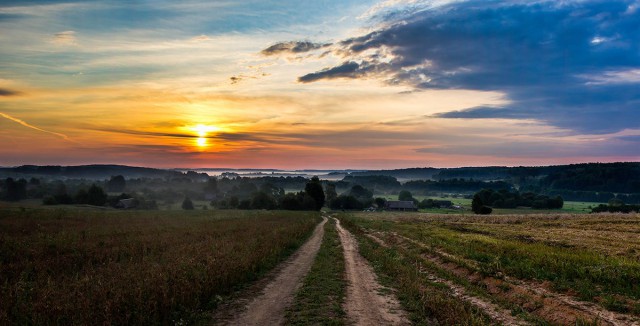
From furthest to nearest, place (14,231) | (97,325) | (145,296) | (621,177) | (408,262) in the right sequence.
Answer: (621,177)
(14,231)
(408,262)
(145,296)
(97,325)

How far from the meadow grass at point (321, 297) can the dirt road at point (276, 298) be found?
1.13 ft

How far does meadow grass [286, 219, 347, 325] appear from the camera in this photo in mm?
11781

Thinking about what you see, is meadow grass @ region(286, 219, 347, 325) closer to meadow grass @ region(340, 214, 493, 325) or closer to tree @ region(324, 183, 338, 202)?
meadow grass @ region(340, 214, 493, 325)

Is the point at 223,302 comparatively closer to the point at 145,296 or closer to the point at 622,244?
the point at 145,296

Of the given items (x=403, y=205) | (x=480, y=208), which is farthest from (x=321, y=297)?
(x=403, y=205)

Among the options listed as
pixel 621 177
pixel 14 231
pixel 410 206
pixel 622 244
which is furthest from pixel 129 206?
pixel 621 177

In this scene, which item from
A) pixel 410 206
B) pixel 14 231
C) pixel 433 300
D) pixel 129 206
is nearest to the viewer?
pixel 433 300

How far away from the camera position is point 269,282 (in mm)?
17156

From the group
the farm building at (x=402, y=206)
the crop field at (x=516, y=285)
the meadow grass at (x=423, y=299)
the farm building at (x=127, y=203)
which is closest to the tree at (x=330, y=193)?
the farm building at (x=402, y=206)

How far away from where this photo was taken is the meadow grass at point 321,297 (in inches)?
464

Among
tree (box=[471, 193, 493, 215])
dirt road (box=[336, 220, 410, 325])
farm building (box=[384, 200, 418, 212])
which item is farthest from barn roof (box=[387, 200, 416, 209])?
dirt road (box=[336, 220, 410, 325])

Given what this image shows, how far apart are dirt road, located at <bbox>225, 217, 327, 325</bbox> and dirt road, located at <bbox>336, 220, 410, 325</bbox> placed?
2267 millimetres

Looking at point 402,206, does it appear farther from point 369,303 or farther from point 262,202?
point 369,303

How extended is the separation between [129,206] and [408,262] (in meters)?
106
